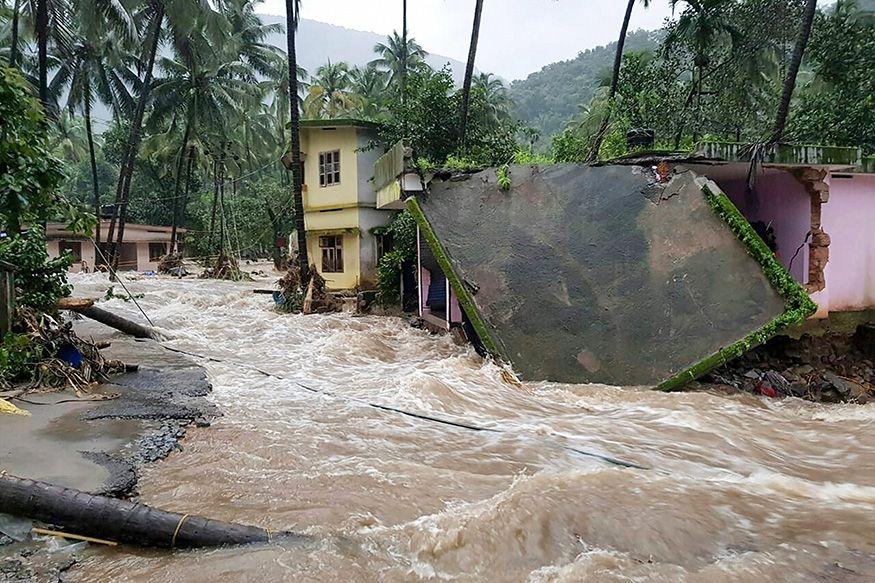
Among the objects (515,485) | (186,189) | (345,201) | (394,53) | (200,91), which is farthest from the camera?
(394,53)

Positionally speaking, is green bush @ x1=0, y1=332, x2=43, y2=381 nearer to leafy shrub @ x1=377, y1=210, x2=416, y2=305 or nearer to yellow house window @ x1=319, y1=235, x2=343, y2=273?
leafy shrub @ x1=377, y1=210, x2=416, y2=305

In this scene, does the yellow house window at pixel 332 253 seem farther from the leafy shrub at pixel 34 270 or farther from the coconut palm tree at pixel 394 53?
the coconut palm tree at pixel 394 53

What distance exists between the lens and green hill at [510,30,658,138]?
A: 65375mm

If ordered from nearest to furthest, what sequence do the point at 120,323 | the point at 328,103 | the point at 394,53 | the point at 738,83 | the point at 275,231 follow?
the point at 120,323
the point at 738,83
the point at 328,103
the point at 275,231
the point at 394,53

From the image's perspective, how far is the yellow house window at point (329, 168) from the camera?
1989 centimetres

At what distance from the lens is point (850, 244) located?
30.7 feet

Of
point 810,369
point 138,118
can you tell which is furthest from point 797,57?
point 138,118

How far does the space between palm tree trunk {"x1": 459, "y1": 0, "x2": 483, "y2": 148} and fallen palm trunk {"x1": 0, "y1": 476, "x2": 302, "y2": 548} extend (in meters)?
13.5

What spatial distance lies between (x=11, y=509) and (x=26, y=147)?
201 inches

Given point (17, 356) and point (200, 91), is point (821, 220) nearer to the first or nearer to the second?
point (17, 356)

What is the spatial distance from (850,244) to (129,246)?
35785 mm

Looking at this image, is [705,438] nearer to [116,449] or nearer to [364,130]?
[116,449]

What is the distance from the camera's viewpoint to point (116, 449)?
5.46 m

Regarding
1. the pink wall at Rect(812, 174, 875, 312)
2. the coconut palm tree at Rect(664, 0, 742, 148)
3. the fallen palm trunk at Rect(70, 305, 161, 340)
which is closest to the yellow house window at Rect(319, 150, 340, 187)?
the fallen palm trunk at Rect(70, 305, 161, 340)
